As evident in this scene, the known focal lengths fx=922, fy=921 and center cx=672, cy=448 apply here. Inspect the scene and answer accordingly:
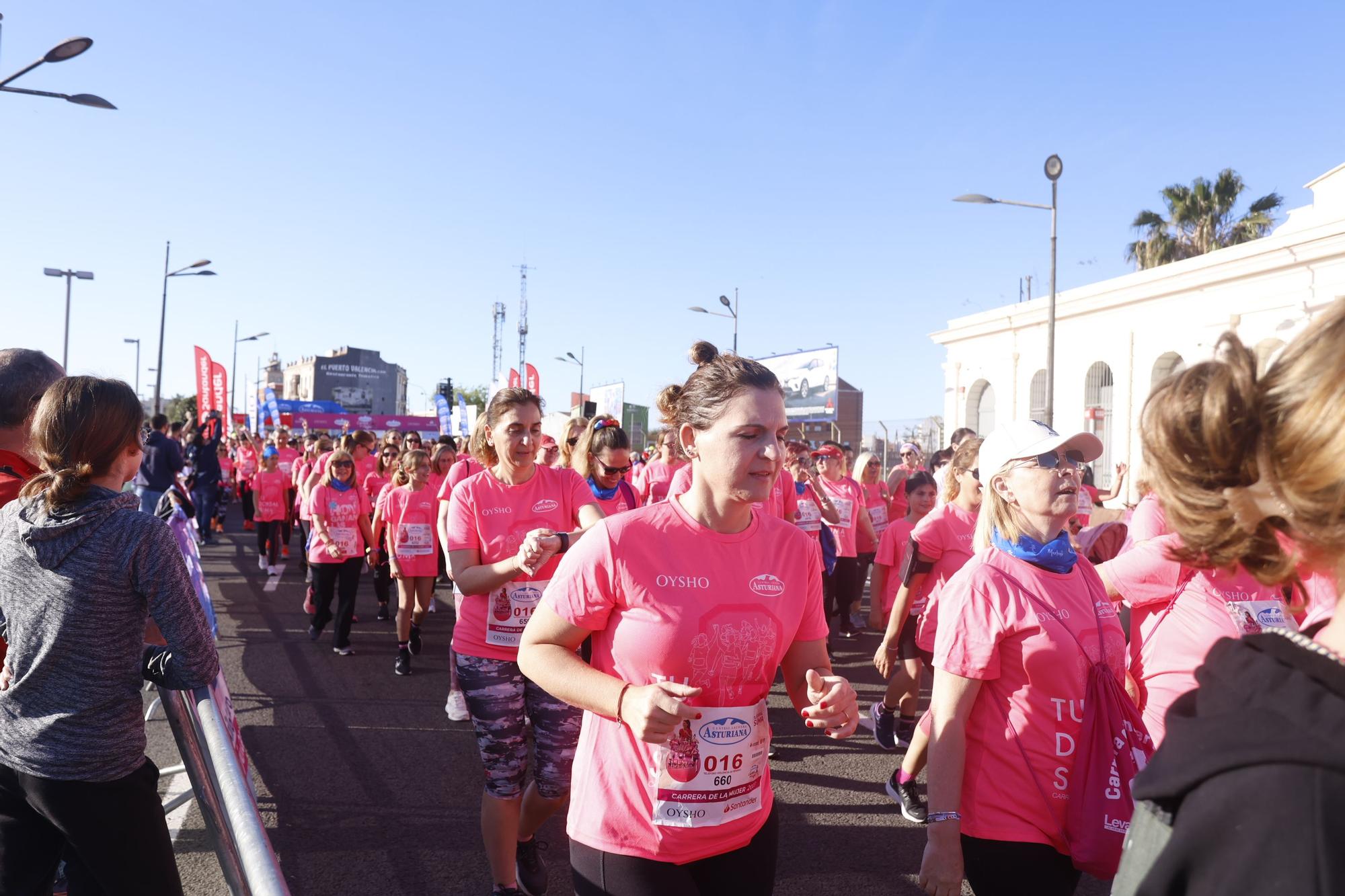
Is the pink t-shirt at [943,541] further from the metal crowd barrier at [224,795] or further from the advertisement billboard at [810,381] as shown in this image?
the advertisement billboard at [810,381]

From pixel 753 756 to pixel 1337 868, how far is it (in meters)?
1.62

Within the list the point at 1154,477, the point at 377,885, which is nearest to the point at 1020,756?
the point at 1154,477

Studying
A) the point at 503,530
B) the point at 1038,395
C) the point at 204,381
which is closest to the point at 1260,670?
the point at 503,530

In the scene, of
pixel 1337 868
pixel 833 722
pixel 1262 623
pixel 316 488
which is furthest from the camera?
pixel 316 488

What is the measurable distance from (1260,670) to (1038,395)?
109 feet

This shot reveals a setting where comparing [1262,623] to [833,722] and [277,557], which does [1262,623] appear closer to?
[833,722]

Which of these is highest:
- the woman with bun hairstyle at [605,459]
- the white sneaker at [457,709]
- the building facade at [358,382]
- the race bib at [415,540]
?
the building facade at [358,382]

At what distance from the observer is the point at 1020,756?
2582mm

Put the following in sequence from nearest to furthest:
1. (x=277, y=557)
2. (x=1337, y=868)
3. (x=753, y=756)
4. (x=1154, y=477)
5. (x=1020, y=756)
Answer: (x=1337, y=868) < (x=1154, y=477) < (x=753, y=756) < (x=1020, y=756) < (x=277, y=557)

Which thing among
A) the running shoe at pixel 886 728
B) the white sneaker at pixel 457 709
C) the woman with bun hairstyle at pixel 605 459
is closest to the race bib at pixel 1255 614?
the running shoe at pixel 886 728

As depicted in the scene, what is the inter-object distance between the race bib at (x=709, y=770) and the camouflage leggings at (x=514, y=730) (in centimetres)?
159

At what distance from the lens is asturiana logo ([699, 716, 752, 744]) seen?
229 centimetres

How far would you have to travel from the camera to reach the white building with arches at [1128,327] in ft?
73.8

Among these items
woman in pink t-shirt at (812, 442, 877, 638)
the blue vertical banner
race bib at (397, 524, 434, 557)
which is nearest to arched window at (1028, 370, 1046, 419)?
the blue vertical banner
